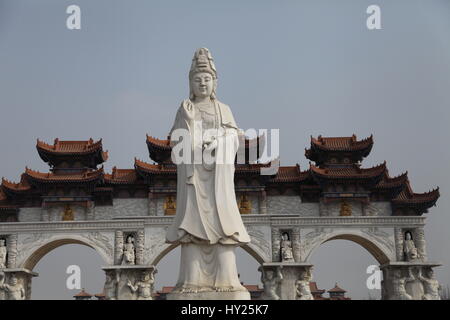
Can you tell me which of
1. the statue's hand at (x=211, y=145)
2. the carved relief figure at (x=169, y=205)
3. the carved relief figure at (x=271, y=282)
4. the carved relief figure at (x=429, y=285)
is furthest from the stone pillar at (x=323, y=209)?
the statue's hand at (x=211, y=145)

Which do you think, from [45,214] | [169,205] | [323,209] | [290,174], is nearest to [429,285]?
[323,209]

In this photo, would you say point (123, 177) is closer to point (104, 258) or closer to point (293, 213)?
point (104, 258)

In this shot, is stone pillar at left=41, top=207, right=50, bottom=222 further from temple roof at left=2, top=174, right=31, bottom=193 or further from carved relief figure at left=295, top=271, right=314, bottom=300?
carved relief figure at left=295, top=271, right=314, bottom=300

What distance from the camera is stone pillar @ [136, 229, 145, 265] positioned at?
84.1ft

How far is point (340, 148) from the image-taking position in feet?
93.9

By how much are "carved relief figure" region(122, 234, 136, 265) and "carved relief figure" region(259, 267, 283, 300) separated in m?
6.04

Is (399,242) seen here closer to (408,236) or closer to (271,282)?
(408,236)

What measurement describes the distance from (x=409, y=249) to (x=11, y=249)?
18.8 meters

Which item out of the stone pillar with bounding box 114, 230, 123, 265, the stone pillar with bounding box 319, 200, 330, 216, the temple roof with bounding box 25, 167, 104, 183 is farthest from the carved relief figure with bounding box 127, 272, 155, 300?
the stone pillar with bounding box 319, 200, 330, 216
